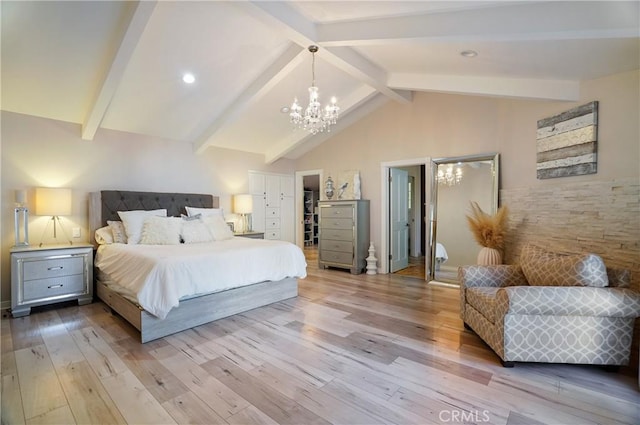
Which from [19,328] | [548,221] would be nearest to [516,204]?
[548,221]

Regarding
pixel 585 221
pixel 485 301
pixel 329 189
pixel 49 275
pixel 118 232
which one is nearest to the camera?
pixel 485 301

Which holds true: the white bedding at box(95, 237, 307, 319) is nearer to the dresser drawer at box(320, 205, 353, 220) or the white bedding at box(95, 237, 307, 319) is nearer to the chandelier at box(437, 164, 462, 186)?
the dresser drawer at box(320, 205, 353, 220)

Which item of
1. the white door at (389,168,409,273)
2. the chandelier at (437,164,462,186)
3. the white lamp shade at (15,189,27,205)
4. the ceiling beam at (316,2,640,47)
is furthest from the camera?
the white door at (389,168,409,273)

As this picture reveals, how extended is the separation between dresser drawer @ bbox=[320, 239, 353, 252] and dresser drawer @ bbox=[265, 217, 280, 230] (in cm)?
129

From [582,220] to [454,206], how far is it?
5.76 feet

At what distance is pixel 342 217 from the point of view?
5.58 m

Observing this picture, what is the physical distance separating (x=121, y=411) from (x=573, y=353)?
3115 millimetres

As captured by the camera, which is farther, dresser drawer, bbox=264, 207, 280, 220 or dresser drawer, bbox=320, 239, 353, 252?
dresser drawer, bbox=264, 207, 280, 220

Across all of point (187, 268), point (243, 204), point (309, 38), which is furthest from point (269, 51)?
point (243, 204)

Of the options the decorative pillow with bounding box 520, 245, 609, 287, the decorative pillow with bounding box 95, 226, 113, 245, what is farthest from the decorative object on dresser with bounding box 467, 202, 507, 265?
the decorative pillow with bounding box 95, 226, 113, 245

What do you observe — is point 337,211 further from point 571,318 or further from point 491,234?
point 571,318

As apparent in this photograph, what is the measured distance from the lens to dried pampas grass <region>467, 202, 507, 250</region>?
3773 mm

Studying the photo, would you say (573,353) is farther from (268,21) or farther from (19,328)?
(19,328)

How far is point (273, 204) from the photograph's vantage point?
21.6 feet
